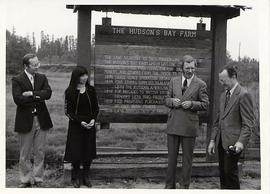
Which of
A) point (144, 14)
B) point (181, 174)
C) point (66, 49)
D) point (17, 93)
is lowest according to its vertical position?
point (181, 174)

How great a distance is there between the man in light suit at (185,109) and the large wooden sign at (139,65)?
34 centimetres

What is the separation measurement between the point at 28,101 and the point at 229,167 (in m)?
1.81

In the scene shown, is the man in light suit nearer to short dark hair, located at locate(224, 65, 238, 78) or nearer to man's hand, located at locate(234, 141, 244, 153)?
short dark hair, located at locate(224, 65, 238, 78)

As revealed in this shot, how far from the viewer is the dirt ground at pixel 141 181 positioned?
14.1 feet

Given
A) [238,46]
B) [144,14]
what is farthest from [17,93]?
[238,46]

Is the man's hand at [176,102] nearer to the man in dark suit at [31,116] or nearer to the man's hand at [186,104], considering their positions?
the man's hand at [186,104]

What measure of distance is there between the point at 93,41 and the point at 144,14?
0.54 m

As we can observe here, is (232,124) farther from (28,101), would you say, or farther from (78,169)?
(28,101)

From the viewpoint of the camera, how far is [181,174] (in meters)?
4.30

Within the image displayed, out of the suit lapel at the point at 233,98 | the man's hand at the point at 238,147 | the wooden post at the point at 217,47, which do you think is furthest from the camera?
the wooden post at the point at 217,47

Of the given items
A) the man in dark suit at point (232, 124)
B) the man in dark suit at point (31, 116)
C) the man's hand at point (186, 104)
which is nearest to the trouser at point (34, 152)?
the man in dark suit at point (31, 116)

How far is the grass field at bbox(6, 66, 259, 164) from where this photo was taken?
14.0 feet
